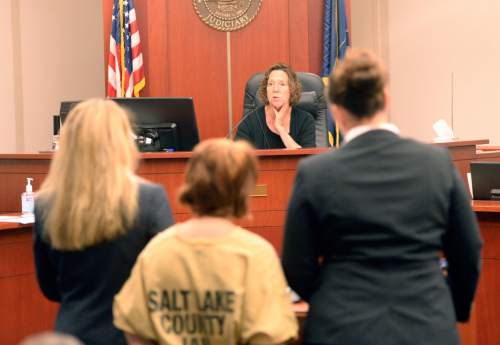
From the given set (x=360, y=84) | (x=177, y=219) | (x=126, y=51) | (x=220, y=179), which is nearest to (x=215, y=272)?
(x=220, y=179)

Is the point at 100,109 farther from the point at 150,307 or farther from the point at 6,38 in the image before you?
the point at 6,38

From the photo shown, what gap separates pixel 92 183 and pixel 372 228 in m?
0.77

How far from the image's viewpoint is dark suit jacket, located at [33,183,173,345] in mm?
2350

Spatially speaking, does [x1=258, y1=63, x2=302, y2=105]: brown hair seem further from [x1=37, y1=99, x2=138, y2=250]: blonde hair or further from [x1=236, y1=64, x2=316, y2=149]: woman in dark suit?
Result: [x1=37, y1=99, x2=138, y2=250]: blonde hair

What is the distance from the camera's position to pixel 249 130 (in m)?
5.33

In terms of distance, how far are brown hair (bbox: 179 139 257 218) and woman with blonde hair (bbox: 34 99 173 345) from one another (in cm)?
27

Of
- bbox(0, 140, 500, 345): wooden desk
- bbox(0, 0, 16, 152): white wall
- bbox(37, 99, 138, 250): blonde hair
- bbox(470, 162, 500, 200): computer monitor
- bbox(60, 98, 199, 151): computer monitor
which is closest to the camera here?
bbox(37, 99, 138, 250): blonde hair

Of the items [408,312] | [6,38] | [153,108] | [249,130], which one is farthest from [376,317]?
[6,38]

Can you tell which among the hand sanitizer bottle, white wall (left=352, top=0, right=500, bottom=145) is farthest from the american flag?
the hand sanitizer bottle

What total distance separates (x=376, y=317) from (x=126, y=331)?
64 centimetres

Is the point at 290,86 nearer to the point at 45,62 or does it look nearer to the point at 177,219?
the point at 177,219

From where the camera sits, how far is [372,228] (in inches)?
82.3

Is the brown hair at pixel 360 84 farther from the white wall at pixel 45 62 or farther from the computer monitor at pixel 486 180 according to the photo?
the white wall at pixel 45 62

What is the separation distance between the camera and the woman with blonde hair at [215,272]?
2078 mm
